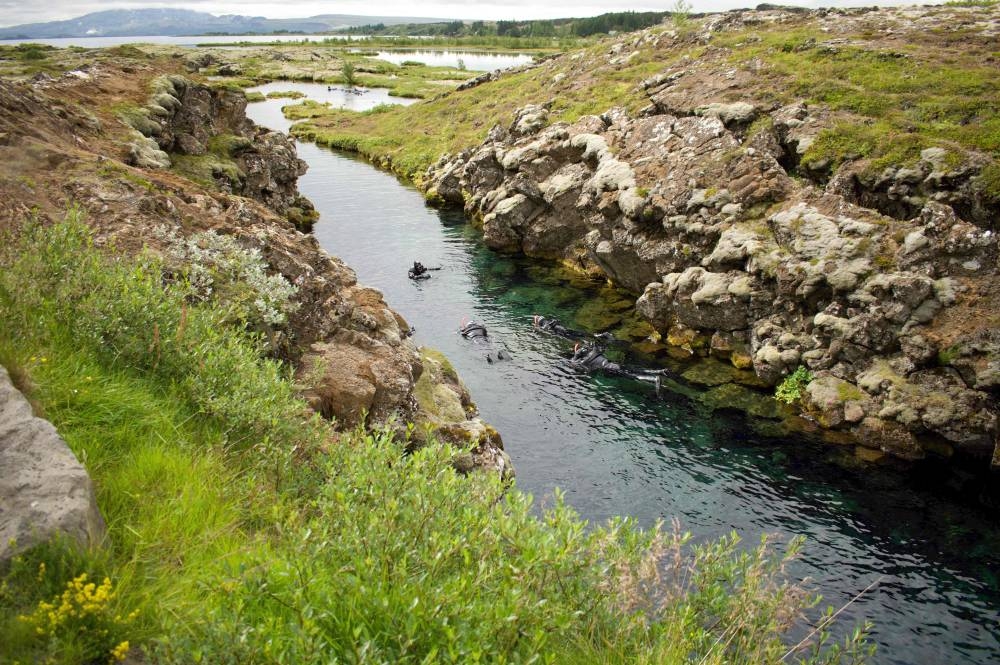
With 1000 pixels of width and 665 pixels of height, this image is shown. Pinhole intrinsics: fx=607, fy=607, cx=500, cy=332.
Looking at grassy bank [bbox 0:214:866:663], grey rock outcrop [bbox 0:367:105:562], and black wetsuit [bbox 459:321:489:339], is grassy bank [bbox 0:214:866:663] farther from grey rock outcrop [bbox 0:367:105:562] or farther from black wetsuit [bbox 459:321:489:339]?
black wetsuit [bbox 459:321:489:339]

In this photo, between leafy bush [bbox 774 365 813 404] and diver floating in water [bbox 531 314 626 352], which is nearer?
leafy bush [bbox 774 365 813 404]

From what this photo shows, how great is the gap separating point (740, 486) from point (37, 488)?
2238 cm

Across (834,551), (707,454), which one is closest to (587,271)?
(707,454)

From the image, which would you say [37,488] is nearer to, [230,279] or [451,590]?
[451,590]

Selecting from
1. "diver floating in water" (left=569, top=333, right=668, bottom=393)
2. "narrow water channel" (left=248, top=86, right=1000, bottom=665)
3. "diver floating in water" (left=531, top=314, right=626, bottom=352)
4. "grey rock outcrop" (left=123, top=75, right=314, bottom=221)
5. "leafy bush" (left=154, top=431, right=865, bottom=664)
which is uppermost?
"grey rock outcrop" (left=123, top=75, right=314, bottom=221)

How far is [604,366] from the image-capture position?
32188 millimetres

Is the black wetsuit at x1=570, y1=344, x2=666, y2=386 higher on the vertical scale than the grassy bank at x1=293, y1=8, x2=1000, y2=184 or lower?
lower

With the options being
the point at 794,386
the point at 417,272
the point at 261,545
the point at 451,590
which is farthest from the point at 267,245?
the point at 417,272

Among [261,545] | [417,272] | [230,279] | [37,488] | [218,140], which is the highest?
[218,140]

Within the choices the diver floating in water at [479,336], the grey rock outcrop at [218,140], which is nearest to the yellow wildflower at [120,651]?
the grey rock outcrop at [218,140]

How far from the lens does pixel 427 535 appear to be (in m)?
6.99

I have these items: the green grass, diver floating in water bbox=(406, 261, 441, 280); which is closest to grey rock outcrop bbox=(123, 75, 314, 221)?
diver floating in water bbox=(406, 261, 441, 280)

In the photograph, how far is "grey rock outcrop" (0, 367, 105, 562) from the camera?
5801mm

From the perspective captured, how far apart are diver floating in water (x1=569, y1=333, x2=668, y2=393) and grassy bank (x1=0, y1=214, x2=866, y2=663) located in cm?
2224
